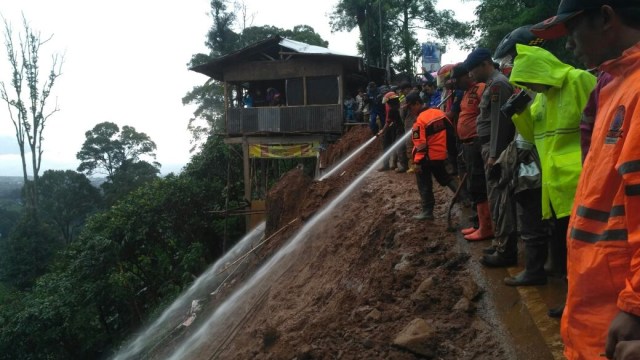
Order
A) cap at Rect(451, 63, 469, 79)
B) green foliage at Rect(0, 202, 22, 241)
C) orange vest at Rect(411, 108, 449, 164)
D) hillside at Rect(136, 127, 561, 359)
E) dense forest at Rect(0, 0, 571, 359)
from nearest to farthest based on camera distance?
hillside at Rect(136, 127, 561, 359)
cap at Rect(451, 63, 469, 79)
orange vest at Rect(411, 108, 449, 164)
dense forest at Rect(0, 0, 571, 359)
green foliage at Rect(0, 202, 22, 241)

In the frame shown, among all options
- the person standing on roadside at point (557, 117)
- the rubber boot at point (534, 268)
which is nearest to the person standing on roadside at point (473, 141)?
the rubber boot at point (534, 268)

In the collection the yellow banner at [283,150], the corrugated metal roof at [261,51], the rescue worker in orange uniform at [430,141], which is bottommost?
the rescue worker in orange uniform at [430,141]

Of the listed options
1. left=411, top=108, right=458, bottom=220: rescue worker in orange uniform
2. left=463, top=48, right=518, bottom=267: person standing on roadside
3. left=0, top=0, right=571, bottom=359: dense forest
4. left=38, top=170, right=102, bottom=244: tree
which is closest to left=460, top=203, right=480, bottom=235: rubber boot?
left=411, top=108, right=458, bottom=220: rescue worker in orange uniform

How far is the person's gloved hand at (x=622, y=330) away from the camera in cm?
124

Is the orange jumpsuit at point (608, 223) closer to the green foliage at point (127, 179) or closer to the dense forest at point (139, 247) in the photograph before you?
the dense forest at point (139, 247)

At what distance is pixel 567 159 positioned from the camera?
8.18 ft

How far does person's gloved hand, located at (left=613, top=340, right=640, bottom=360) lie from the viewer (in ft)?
3.89

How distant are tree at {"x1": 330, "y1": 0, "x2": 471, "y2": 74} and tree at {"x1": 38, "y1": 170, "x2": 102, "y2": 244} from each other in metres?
24.0

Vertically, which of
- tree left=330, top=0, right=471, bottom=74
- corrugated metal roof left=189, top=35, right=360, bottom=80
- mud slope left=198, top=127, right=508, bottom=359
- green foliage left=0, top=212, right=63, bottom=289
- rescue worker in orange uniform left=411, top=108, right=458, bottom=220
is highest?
tree left=330, top=0, right=471, bottom=74

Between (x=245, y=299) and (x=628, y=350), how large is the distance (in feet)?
26.0

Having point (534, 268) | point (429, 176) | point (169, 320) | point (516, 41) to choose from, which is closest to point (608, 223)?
point (534, 268)

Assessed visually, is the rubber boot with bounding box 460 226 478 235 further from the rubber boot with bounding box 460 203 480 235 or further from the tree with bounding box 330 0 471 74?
the tree with bounding box 330 0 471 74

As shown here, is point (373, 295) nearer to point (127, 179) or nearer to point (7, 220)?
point (127, 179)

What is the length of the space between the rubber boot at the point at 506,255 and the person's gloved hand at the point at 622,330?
2991 millimetres
